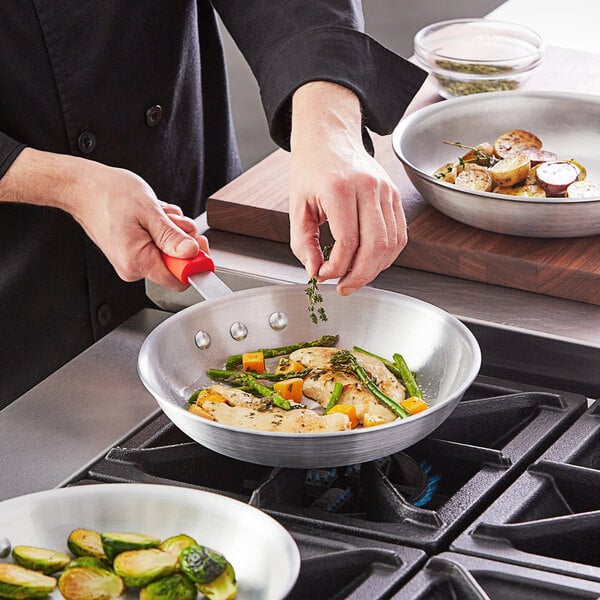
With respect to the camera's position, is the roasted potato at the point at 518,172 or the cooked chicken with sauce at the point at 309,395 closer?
the cooked chicken with sauce at the point at 309,395

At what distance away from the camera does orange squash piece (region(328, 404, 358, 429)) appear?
112cm

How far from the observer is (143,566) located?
891 mm

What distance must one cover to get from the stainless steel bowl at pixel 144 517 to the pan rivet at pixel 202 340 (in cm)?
33

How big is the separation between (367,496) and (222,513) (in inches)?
6.8

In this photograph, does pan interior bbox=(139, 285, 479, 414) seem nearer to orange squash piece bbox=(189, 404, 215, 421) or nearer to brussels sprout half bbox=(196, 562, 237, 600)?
orange squash piece bbox=(189, 404, 215, 421)

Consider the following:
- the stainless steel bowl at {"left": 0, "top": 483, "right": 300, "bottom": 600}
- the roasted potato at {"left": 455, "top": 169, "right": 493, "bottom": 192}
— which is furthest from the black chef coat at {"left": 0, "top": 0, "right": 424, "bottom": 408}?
the stainless steel bowl at {"left": 0, "top": 483, "right": 300, "bottom": 600}

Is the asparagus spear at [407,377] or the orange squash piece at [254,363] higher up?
the orange squash piece at [254,363]

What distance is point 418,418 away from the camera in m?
1.02

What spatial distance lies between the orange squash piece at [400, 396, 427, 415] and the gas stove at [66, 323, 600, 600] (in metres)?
0.03

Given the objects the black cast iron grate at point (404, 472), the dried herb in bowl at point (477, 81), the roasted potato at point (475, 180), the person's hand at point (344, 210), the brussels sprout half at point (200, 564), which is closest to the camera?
the brussels sprout half at point (200, 564)

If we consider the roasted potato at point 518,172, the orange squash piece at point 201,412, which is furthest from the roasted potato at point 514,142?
the orange squash piece at point 201,412

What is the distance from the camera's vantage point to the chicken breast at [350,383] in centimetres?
114

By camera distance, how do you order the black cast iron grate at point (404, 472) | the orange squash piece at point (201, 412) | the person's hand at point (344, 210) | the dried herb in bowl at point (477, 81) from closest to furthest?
the black cast iron grate at point (404, 472)
the orange squash piece at point (201, 412)
the person's hand at point (344, 210)
the dried herb in bowl at point (477, 81)

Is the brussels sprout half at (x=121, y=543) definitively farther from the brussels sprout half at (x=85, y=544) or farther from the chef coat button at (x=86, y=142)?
the chef coat button at (x=86, y=142)
